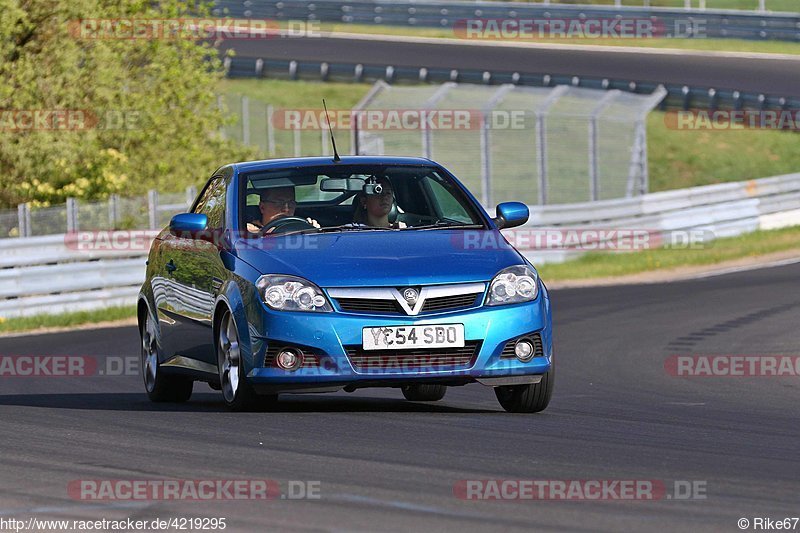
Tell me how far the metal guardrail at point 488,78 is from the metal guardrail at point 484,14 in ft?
7.19

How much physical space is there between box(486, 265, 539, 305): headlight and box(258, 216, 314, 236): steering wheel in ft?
4.53

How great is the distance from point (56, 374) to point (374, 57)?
111ft

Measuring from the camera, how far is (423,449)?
321 inches

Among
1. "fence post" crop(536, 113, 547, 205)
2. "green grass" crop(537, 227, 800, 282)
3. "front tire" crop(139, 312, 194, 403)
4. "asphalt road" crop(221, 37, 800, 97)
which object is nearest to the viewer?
"front tire" crop(139, 312, 194, 403)

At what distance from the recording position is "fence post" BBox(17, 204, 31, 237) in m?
23.4

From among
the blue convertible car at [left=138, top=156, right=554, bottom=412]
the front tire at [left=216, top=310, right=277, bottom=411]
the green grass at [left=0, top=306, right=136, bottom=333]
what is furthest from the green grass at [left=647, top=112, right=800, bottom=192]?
the front tire at [left=216, top=310, right=277, bottom=411]

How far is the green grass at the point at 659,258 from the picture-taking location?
26797 millimetres

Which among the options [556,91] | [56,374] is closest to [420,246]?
[56,374]
